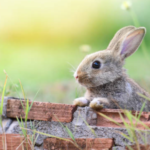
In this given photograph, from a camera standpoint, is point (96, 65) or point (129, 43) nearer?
point (96, 65)

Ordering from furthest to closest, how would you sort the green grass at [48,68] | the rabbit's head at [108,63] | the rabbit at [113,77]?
the green grass at [48,68] → the rabbit's head at [108,63] → the rabbit at [113,77]

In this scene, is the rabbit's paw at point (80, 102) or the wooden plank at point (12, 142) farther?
the rabbit's paw at point (80, 102)

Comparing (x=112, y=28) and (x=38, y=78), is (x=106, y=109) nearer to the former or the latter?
(x=38, y=78)

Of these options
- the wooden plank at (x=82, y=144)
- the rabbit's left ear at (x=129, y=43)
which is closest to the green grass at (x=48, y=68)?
the rabbit's left ear at (x=129, y=43)

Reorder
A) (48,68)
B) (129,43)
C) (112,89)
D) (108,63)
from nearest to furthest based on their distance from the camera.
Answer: (112,89), (108,63), (129,43), (48,68)

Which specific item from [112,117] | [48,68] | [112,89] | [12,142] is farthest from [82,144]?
[48,68]

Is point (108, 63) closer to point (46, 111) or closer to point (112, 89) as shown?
point (112, 89)

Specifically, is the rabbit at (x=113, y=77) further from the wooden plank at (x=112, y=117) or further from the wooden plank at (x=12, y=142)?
the wooden plank at (x=12, y=142)
